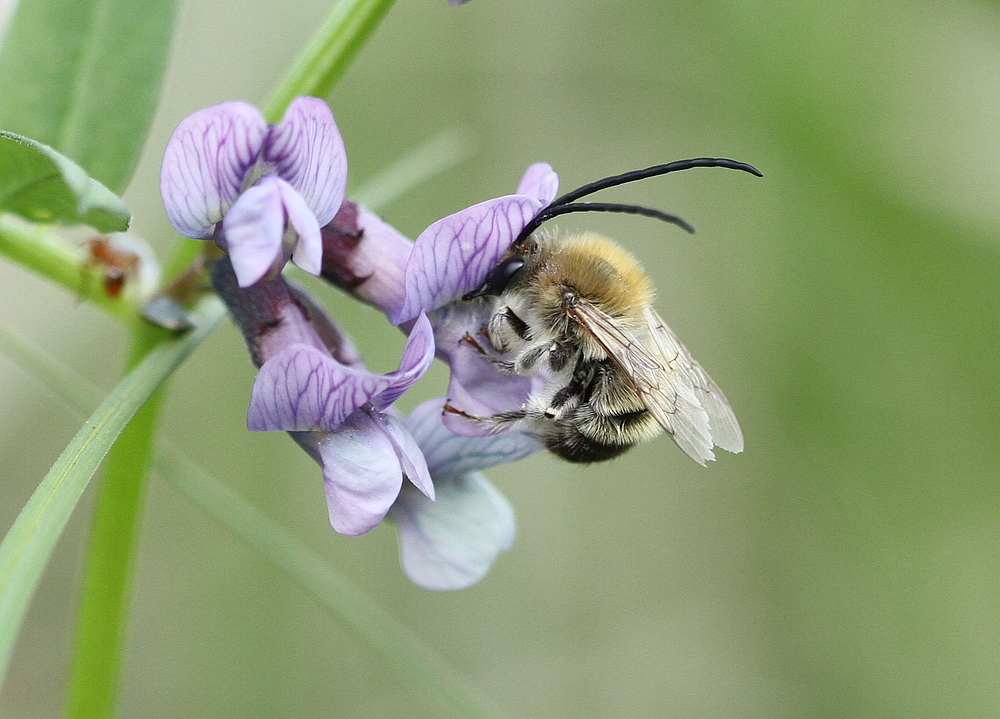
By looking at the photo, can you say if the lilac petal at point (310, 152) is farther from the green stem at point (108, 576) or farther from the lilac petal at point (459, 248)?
the green stem at point (108, 576)

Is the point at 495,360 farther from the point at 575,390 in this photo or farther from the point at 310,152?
the point at 310,152

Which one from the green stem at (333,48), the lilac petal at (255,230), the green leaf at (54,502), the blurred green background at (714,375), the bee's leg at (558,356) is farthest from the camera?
the blurred green background at (714,375)

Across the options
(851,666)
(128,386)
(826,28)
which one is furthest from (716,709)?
(128,386)

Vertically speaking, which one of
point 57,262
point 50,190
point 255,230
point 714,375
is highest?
point 255,230

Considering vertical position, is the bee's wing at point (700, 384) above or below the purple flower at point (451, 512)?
above

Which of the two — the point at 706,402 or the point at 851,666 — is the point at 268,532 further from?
the point at 851,666

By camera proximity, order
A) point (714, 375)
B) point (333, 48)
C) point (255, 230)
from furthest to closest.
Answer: point (714, 375)
point (333, 48)
point (255, 230)

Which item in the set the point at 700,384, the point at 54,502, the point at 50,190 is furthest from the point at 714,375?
the point at 54,502

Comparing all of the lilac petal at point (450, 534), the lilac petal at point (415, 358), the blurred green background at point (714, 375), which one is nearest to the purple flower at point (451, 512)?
the lilac petal at point (450, 534)
